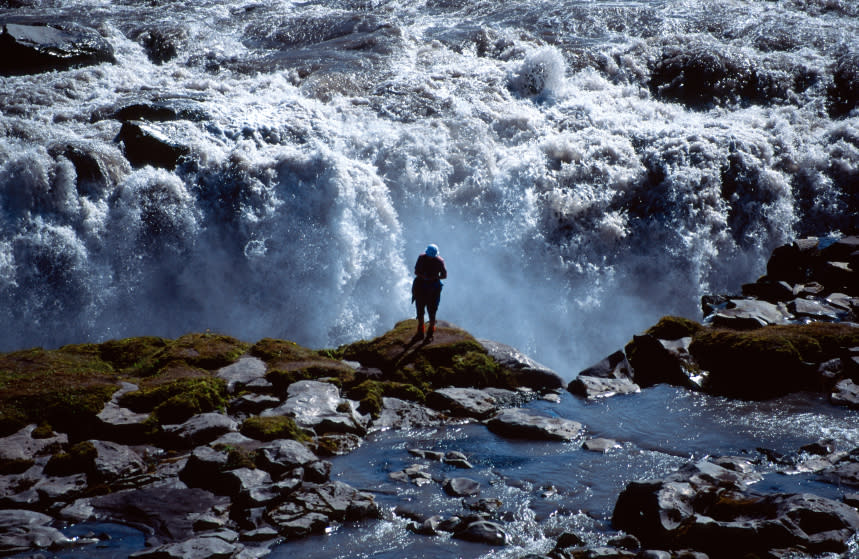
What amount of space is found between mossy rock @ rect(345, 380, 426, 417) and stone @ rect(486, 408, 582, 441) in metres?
1.62

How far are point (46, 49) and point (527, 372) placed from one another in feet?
73.1

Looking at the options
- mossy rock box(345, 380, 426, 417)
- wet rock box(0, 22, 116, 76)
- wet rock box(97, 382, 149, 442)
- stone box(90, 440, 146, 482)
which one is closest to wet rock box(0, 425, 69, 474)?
wet rock box(97, 382, 149, 442)

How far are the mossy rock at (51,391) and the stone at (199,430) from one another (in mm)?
1294

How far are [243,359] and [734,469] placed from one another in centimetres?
906

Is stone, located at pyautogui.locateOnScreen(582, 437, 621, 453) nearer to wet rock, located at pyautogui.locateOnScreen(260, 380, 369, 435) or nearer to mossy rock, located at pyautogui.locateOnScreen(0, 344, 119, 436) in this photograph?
wet rock, located at pyautogui.locateOnScreen(260, 380, 369, 435)

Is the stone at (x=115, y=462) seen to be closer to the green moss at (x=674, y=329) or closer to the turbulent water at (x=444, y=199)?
the turbulent water at (x=444, y=199)

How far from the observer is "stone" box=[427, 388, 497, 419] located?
1273 centimetres

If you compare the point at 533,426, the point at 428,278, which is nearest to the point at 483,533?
the point at 533,426

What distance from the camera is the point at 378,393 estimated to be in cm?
1299

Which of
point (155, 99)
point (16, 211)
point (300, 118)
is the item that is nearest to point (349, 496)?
point (16, 211)

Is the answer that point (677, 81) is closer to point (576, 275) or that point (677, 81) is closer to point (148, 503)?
point (576, 275)

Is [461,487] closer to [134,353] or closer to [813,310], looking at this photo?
[134,353]

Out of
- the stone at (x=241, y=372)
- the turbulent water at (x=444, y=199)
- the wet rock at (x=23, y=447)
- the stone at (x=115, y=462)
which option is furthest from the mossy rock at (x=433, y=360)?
the wet rock at (x=23, y=447)

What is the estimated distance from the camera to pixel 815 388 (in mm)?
13258
